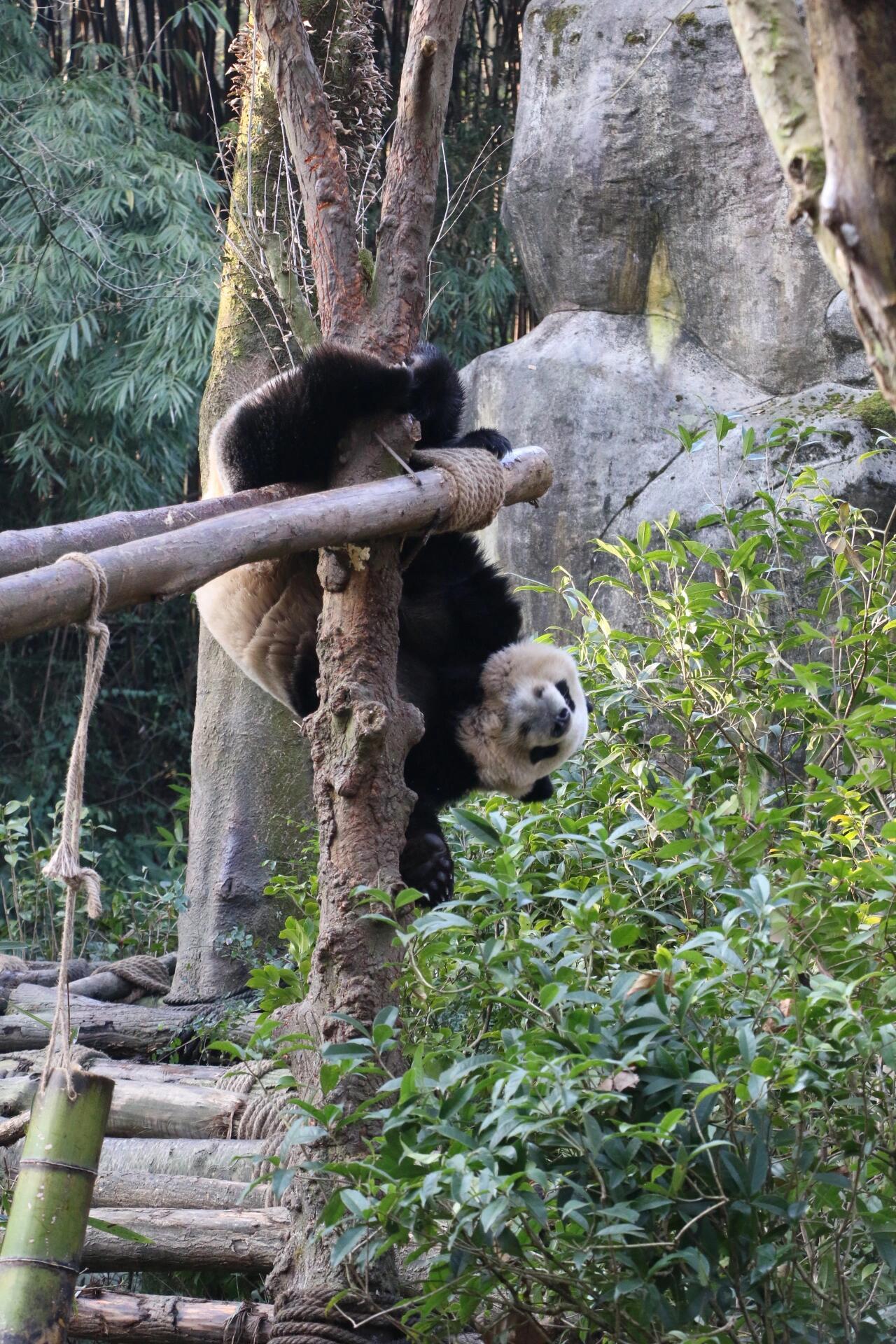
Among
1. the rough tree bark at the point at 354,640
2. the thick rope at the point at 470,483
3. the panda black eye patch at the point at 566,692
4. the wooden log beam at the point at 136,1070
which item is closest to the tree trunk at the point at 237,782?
the wooden log beam at the point at 136,1070

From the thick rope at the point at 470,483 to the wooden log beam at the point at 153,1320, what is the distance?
1.28 metres

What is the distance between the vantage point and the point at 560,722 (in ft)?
8.42

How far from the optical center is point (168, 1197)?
2.49 m

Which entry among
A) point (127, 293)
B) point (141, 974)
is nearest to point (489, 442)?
point (141, 974)

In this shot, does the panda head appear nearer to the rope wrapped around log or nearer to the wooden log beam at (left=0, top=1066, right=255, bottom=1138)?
the wooden log beam at (left=0, top=1066, right=255, bottom=1138)

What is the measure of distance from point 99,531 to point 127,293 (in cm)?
398

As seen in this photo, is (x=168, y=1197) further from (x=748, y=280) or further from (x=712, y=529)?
(x=748, y=280)

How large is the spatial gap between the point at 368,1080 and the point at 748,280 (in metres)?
4.00

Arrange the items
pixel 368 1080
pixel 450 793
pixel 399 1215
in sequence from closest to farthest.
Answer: pixel 399 1215
pixel 368 1080
pixel 450 793

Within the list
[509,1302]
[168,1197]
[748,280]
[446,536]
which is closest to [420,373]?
[446,536]

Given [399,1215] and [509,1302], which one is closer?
[399,1215]

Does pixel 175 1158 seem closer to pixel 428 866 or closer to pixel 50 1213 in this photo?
pixel 428 866

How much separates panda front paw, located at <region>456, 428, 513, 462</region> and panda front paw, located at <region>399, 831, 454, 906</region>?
72 centimetres

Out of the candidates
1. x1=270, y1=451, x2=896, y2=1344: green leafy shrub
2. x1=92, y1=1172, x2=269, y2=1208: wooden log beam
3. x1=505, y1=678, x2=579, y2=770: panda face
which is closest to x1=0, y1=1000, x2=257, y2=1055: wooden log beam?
x1=92, y1=1172, x2=269, y2=1208: wooden log beam
